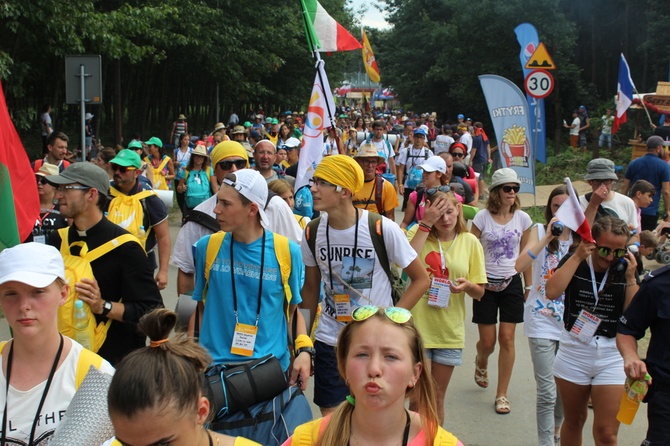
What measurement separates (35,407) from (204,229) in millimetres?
2954

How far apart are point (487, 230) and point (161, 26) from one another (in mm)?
22059

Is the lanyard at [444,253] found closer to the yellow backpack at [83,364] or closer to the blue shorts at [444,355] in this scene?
the blue shorts at [444,355]

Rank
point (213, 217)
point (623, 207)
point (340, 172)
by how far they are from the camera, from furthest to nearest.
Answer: point (623, 207) < point (213, 217) < point (340, 172)

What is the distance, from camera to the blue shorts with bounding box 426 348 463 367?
5914 millimetres

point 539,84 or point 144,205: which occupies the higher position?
point 539,84

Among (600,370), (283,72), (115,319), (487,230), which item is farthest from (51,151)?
(283,72)

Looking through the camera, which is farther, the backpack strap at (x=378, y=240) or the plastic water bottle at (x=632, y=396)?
the backpack strap at (x=378, y=240)

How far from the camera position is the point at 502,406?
22.3ft

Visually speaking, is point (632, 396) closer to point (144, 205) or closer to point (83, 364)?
point (83, 364)

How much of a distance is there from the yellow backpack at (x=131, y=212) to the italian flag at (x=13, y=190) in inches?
91.2

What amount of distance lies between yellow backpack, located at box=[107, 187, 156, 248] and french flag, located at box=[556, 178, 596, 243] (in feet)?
11.8

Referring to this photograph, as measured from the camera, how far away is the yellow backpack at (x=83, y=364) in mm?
3174

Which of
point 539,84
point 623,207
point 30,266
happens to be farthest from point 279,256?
point 539,84

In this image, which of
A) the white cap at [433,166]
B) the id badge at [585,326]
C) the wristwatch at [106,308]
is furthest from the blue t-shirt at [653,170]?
the wristwatch at [106,308]
